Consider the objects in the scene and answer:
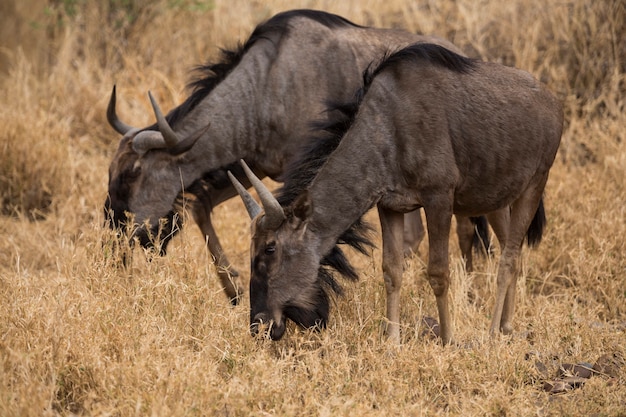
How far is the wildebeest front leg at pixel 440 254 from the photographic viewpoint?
502 cm

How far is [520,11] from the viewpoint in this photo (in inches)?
377

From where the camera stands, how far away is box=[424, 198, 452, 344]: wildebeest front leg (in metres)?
5.02

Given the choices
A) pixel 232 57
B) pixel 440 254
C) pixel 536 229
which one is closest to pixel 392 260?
pixel 440 254

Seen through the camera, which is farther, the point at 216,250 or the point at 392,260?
the point at 216,250

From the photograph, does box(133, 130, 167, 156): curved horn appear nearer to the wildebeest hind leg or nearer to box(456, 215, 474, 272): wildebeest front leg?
box(456, 215, 474, 272): wildebeest front leg

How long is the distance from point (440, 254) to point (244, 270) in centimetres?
227

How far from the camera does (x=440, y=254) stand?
17.0ft

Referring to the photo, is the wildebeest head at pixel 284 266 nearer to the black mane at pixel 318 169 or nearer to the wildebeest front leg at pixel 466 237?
the black mane at pixel 318 169

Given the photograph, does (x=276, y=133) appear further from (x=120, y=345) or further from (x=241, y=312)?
(x=120, y=345)

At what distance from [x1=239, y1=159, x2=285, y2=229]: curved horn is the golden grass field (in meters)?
0.56

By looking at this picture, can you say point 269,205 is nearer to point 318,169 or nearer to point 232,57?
point 318,169

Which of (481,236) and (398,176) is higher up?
(398,176)

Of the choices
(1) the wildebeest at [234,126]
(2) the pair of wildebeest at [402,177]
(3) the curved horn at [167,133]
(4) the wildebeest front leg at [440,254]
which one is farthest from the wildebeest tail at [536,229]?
(3) the curved horn at [167,133]

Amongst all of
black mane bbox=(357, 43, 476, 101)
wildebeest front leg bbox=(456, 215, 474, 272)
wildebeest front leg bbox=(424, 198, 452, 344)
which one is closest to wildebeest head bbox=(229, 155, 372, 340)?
wildebeest front leg bbox=(424, 198, 452, 344)
